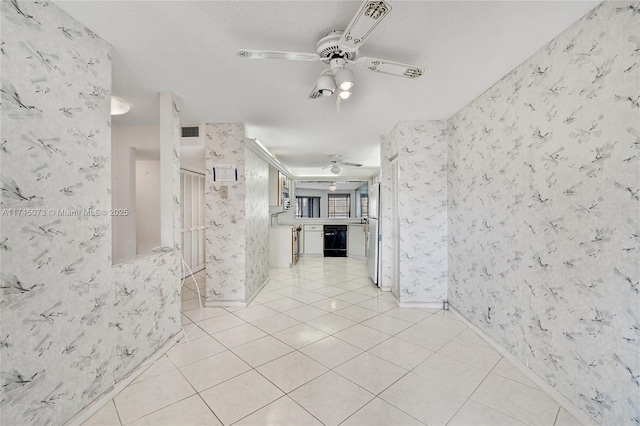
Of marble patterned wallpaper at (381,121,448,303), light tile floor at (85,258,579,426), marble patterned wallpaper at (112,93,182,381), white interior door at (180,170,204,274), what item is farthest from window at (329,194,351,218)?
marble patterned wallpaper at (112,93,182,381)

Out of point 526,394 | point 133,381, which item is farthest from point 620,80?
point 133,381

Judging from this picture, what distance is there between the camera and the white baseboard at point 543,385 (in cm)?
150

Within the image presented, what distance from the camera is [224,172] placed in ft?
11.0

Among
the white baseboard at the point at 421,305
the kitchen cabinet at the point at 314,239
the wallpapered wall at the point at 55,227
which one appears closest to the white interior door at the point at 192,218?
the kitchen cabinet at the point at 314,239

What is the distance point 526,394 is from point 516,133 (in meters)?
1.93

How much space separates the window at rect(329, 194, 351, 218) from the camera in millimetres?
8953

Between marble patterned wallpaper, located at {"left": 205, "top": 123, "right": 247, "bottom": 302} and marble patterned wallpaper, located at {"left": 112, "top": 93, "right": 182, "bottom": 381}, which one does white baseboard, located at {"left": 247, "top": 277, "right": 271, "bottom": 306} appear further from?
marble patterned wallpaper, located at {"left": 112, "top": 93, "right": 182, "bottom": 381}

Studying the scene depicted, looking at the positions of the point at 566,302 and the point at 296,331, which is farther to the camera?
the point at 296,331

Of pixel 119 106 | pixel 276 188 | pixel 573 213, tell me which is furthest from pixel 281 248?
pixel 573 213

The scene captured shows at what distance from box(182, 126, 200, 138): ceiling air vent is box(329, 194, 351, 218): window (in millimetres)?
6060

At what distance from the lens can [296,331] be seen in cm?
268

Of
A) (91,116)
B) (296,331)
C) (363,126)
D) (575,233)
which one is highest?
(363,126)

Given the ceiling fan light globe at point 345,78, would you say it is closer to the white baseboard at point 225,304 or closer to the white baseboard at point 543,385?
the white baseboard at point 543,385

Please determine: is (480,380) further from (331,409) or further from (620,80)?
(620,80)
